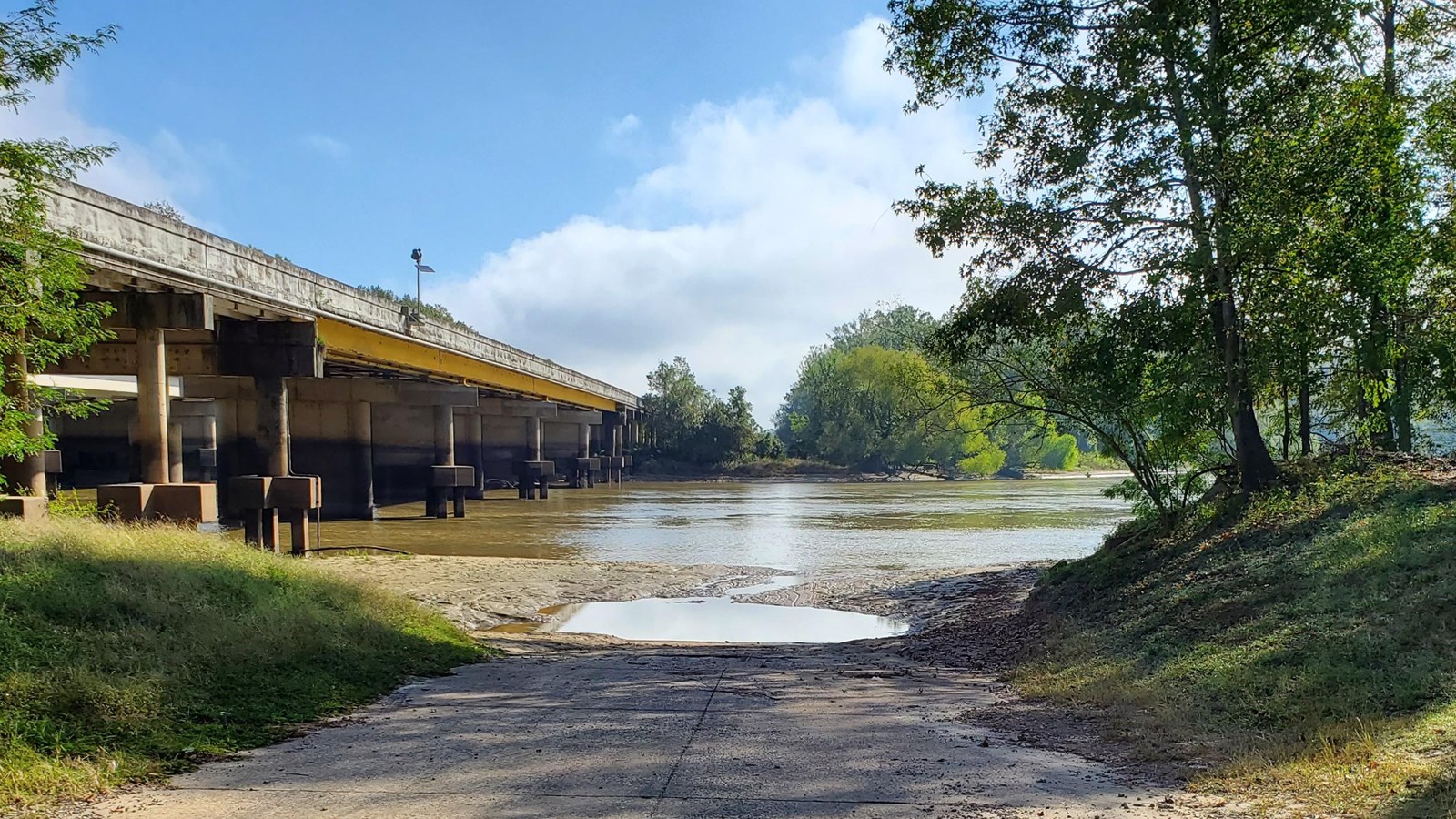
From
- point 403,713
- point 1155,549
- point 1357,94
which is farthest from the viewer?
point 1155,549

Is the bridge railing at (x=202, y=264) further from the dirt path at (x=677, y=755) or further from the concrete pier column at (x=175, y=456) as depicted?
the dirt path at (x=677, y=755)

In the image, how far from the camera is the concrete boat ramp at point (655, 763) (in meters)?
5.21

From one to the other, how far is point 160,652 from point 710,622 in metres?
9.84

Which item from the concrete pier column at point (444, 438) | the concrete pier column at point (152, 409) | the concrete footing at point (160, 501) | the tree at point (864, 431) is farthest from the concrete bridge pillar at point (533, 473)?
the concrete footing at point (160, 501)

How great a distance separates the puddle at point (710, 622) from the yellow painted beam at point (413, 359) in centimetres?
1170

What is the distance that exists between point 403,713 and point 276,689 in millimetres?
936

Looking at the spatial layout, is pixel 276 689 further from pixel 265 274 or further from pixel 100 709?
pixel 265 274

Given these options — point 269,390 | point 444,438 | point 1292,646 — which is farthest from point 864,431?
point 1292,646

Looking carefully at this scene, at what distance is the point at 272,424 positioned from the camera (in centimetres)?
2198

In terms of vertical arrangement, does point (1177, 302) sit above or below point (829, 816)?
above

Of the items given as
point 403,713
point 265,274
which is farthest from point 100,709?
point 265,274

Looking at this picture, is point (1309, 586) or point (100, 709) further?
point (1309, 586)

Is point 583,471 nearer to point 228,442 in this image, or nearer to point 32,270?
point 228,442

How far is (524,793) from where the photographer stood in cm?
545
